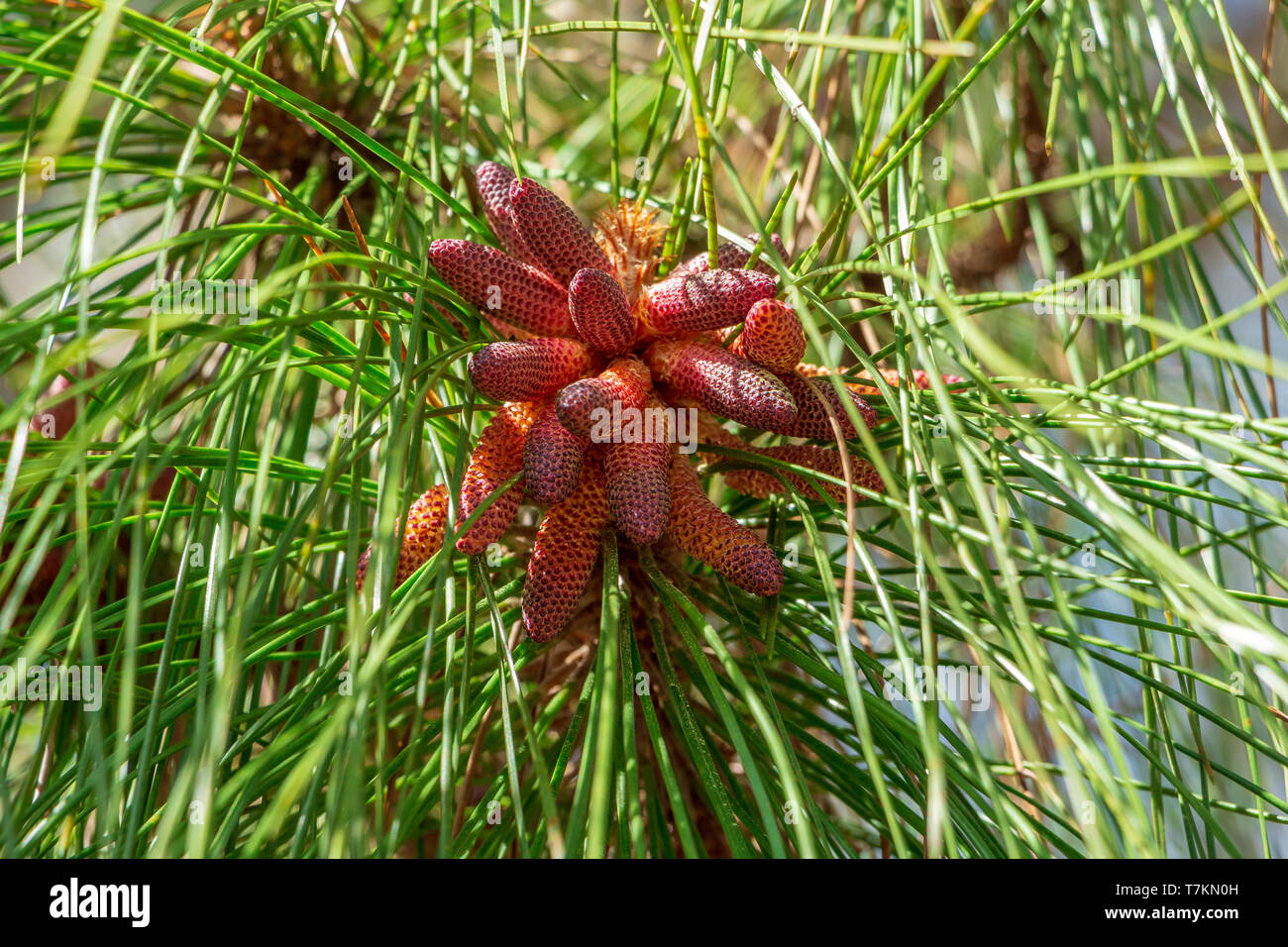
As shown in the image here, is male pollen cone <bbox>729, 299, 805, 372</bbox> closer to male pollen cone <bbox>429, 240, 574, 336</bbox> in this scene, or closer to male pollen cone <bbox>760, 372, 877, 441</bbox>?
male pollen cone <bbox>760, 372, 877, 441</bbox>

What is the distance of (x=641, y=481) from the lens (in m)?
0.60

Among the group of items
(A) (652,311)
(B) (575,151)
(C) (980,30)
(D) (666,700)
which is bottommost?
(D) (666,700)

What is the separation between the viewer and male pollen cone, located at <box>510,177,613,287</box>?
0.65 meters

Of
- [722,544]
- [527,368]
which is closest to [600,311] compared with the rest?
[527,368]

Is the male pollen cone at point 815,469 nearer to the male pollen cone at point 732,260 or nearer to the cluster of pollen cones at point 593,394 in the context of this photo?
the cluster of pollen cones at point 593,394

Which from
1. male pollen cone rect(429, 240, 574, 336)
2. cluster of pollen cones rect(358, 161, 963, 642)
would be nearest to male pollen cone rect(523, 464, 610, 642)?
cluster of pollen cones rect(358, 161, 963, 642)

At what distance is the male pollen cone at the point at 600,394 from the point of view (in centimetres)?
58

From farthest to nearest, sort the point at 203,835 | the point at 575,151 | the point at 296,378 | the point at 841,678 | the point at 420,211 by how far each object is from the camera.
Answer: the point at 575,151, the point at 420,211, the point at 296,378, the point at 841,678, the point at 203,835

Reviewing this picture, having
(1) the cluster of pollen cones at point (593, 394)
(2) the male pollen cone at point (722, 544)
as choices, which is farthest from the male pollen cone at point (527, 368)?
(2) the male pollen cone at point (722, 544)
